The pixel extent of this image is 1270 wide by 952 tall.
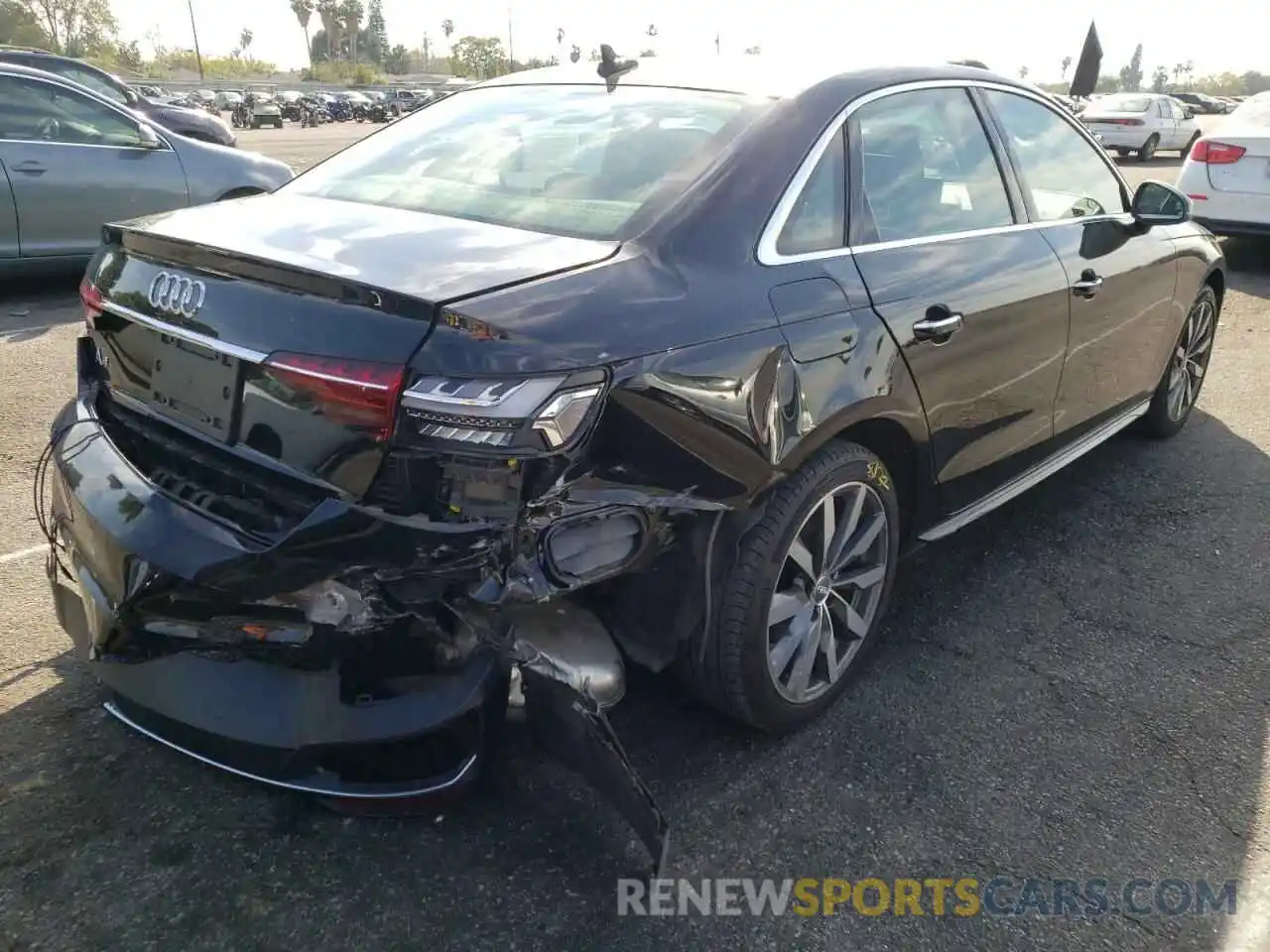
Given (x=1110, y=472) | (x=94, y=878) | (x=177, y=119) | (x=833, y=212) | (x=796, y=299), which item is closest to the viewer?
(x=94, y=878)

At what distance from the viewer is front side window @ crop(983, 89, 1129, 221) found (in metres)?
3.51

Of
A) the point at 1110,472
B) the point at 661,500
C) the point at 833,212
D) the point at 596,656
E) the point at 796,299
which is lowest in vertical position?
the point at 1110,472

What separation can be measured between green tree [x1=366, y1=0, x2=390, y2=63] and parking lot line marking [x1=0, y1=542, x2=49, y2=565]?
15275 cm

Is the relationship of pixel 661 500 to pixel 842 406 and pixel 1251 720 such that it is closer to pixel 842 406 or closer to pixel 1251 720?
pixel 842 406

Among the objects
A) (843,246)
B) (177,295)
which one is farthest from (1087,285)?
(177,295)

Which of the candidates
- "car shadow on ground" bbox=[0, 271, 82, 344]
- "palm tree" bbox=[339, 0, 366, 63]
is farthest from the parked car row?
"palm tree" bbox=[339, 0, 366, 63]

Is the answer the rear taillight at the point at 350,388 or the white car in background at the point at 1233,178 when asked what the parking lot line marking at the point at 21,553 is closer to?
the rear taillight at the point at 350,388

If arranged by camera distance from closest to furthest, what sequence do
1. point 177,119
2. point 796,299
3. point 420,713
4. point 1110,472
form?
point 420,713 < point 796,299 < point 1110,472 < point 177,119

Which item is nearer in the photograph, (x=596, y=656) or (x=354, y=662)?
(x=354, y=662)

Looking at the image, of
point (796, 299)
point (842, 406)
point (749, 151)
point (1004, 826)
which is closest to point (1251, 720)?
point (1004, 826)

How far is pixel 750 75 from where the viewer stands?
115 inches

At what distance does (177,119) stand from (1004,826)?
13285mm

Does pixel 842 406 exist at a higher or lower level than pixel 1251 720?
higher

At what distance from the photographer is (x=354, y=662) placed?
205 centimetres
